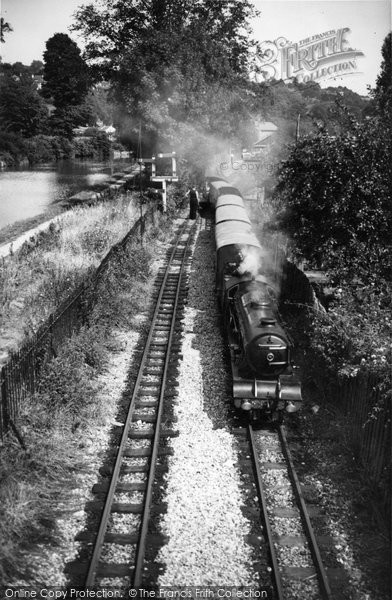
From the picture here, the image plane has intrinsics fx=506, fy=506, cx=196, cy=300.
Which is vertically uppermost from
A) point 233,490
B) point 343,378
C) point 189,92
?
point 189,92

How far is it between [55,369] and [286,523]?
18.8ft

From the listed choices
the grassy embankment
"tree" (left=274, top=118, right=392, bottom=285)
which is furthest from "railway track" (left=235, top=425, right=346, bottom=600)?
"tree" (left=274, top=118, right=392, bottom=285)

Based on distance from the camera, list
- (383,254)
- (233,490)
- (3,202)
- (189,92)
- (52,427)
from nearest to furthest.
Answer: (233,490)
(52,427)
(383,254)
(189,92)
(3,202)

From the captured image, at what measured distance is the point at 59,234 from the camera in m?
23.9

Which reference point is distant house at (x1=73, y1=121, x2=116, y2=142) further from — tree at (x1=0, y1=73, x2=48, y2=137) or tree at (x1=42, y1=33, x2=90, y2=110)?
tree at (x1=0, y1=73, x2=48, y2=137)

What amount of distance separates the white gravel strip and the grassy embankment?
5.80 feet

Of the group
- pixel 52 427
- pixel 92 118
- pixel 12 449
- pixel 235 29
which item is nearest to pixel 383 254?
pixel 52 427

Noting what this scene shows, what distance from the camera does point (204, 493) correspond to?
847cm

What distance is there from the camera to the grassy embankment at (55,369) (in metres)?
7.52

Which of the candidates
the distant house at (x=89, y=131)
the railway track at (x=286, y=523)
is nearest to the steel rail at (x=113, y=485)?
the railway track at (x=286, y=523)

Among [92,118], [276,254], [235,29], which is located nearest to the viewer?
[276,254]

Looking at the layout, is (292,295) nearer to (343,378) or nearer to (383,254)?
(383,254)

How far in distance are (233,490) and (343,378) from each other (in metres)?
3.36

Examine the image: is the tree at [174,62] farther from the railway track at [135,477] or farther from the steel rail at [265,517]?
the steel rail at [265,517]
